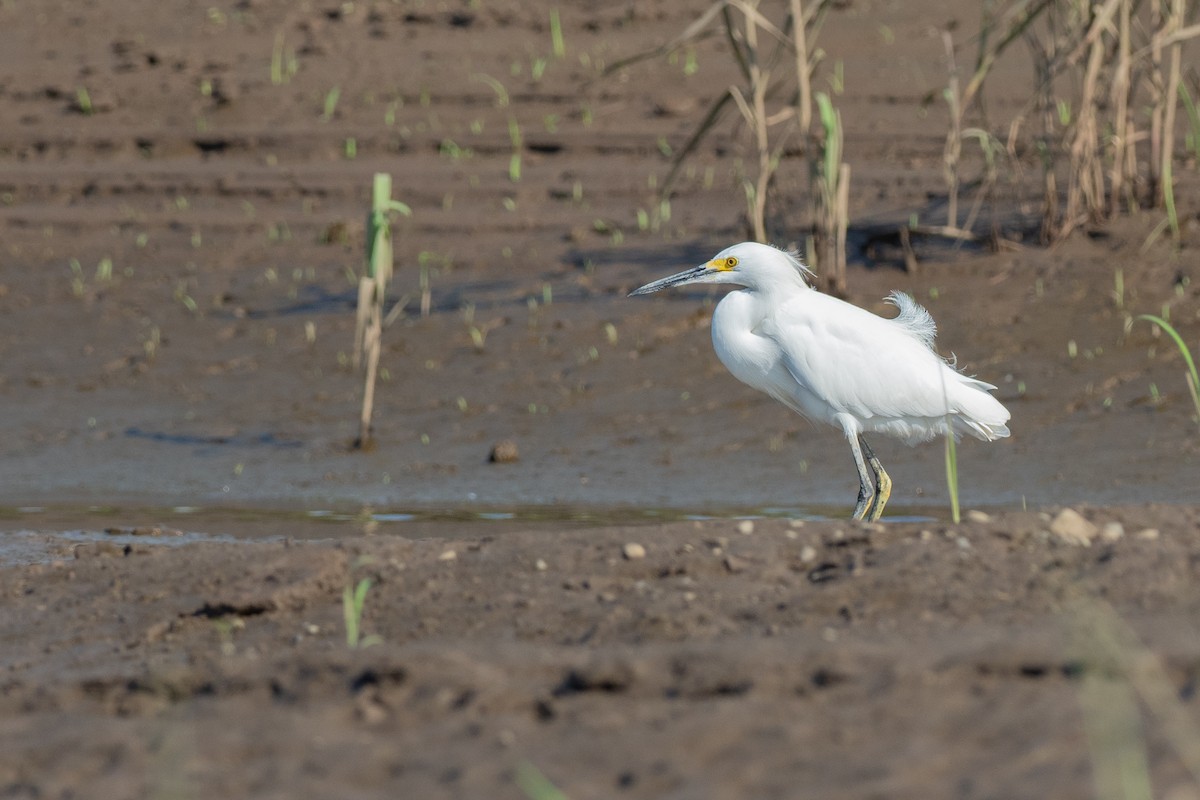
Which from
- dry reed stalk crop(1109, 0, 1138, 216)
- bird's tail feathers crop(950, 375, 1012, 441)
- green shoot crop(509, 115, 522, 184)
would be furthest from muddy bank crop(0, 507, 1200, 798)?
green shoot crop(509, 115, 522, 184)

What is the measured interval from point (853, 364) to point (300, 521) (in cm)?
250

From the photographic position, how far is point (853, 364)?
19.4ft

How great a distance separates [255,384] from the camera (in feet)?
28.3

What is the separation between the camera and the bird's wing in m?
5.93

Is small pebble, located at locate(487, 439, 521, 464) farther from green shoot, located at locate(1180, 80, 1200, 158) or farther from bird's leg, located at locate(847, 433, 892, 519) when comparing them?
green shoot, located at locate(1180, 80, 1200, 158)

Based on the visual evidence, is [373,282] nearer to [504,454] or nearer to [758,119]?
[504,454]

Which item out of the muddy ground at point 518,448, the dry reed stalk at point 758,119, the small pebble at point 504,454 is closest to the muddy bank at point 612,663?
the muddy ground at point 518,448

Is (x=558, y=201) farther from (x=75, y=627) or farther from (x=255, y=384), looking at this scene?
(x=75, y=627)

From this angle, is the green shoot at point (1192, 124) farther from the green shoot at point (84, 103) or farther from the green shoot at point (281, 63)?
the green shoot at point (84, 103)

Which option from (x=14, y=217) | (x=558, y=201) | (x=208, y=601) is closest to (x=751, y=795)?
(x=208, y=601)

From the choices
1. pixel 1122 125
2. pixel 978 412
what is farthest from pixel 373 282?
pixel 1122 125

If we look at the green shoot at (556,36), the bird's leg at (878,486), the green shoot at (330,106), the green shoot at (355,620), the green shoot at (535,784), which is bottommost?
the bird's leg at (878,486)

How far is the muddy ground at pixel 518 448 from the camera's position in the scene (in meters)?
2.83

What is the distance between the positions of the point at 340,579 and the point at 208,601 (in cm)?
36
